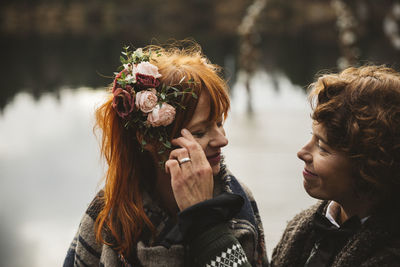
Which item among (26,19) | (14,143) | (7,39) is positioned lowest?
(14,143)

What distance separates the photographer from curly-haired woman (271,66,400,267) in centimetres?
134

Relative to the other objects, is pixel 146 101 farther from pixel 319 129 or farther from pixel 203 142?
pixel 319 129

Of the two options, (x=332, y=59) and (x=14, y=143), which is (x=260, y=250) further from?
(x=332, y=59)

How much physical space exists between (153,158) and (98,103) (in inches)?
13.1

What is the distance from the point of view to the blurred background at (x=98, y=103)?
448 centimetres

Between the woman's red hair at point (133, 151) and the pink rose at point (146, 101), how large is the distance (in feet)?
0.28

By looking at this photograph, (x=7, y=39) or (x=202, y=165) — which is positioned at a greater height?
(x=7, y=39)

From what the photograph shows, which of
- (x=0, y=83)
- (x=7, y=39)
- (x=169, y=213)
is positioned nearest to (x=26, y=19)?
(x=7, y=39)

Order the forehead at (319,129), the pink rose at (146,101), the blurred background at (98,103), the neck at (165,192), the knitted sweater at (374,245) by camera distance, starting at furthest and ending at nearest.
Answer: the blurred background at (98,103) → the neck at (165,192) → the pink rose at (146,101) → the forehead at (319,129) → the knitted sweater at (374,245)

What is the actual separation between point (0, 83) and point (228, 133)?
7748mm

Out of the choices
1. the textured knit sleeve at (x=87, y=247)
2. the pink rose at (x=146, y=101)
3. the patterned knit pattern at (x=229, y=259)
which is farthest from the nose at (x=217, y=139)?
the textured knit sleeve at (x=87, y=247)

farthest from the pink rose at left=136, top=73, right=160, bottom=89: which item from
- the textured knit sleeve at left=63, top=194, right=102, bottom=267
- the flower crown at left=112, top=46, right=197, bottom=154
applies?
the textured knit sleeve at left=63, top=194, right=102, bottom=267

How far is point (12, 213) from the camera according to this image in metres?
4.67

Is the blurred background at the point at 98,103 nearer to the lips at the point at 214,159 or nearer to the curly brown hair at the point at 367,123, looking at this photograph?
the lips at the point at 214,159
